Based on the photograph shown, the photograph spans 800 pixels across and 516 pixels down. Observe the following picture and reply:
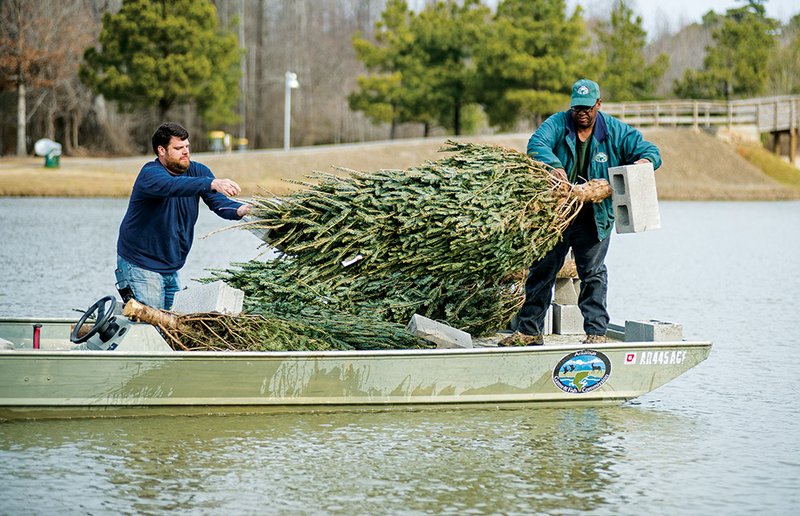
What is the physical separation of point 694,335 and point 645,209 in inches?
195

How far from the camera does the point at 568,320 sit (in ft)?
35.6

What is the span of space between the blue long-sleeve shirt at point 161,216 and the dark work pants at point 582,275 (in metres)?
2.64

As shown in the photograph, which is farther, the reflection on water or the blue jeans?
the blue jeans

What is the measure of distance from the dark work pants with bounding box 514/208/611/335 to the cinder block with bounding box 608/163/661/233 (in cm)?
26

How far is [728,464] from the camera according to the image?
329 inches

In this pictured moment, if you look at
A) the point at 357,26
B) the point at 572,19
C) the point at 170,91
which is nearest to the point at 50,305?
the point at 170,91

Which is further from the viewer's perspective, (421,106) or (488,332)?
(421,106)

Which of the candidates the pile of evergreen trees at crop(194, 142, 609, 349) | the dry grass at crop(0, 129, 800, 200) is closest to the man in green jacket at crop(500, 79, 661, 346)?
the pile of evergreen trees at crop(194, 142, 609, 349)

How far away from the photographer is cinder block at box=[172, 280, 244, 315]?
29.9 ft

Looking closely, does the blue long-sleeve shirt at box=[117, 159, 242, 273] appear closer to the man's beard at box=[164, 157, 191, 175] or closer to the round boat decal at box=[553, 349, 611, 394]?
the man's beard at box=[164, 157, 191, 175]

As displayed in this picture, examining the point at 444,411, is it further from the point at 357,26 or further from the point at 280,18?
the point at 357,26

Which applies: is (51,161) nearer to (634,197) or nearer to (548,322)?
(548,322)

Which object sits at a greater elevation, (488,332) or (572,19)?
(572,19)

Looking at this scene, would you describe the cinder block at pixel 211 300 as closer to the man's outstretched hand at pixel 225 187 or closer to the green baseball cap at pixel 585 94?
the man's outstretched hand at pixel 225 187
